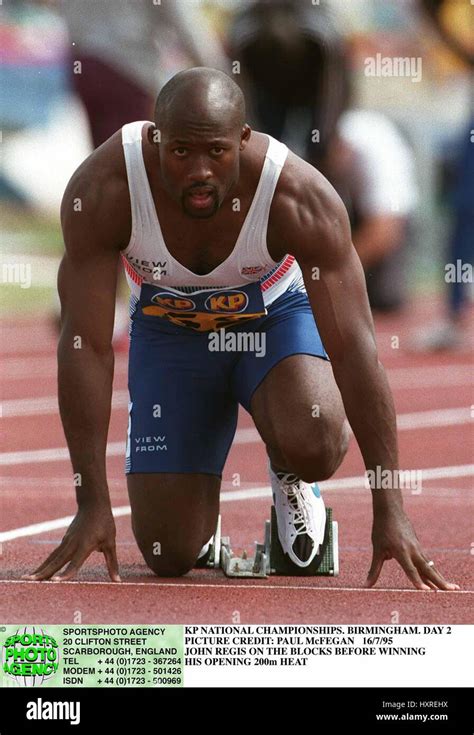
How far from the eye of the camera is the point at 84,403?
4.95 metres

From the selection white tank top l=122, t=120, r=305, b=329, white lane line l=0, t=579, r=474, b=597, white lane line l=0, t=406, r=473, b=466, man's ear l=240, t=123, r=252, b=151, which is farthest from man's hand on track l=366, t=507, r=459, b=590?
white lane line l=0, t=406, r=473, b=466

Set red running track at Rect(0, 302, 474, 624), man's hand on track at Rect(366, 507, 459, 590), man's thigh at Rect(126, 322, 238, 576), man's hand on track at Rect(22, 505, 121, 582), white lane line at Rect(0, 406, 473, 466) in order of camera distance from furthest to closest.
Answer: white lane line at Rect(0, 406, 473, 466) < man's thigh at Rect(126, 322, 238, 576) < man's hand on track at Rect(22, 505, 121, 582) < man's hand on track at Rect(366, 507, 459, 590) < red running track at Rect(0, 302, 474, 624)

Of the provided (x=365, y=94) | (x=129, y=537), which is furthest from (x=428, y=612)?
(x=365, y=94)

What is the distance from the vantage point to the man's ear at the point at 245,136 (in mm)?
4668

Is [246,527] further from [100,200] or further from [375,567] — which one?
[100,200]

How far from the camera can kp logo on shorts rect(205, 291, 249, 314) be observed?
5.14 m

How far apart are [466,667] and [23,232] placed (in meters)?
15.8

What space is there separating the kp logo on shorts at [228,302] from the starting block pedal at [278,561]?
88cm

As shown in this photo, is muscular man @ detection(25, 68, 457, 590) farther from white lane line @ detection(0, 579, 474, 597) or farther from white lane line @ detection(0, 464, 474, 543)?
white lane line @ detection(0, 464, 474, 543)

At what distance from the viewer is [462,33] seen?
18.4 metres

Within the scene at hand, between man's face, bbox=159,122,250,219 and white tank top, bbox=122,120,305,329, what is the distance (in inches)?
8.0

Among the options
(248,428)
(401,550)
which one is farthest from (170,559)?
(248,428)

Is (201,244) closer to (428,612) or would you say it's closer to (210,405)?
(210,405)

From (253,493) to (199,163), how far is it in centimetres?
336
